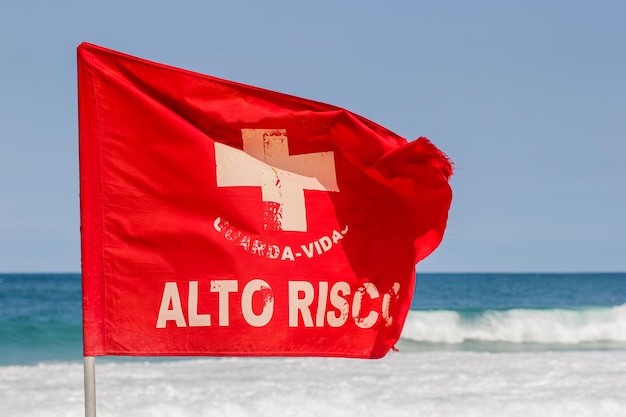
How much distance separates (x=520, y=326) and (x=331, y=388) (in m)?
16.9

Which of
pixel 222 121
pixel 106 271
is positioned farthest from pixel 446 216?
pixel 106 271

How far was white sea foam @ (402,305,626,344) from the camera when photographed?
81.7 ft

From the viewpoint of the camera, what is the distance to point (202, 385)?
35.4 feet

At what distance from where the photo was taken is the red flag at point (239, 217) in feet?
13.5

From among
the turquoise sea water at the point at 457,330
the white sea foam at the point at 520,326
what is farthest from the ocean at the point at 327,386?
the white sea foam at the point at 520,326

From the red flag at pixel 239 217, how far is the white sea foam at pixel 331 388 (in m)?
4.43

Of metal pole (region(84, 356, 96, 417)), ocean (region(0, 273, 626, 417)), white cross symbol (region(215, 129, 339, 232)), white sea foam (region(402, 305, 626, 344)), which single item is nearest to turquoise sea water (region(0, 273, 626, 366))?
white sea foam (region(402, 305, 626, 344))

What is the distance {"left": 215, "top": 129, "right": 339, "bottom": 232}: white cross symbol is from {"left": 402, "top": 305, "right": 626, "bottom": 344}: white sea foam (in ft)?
64.6

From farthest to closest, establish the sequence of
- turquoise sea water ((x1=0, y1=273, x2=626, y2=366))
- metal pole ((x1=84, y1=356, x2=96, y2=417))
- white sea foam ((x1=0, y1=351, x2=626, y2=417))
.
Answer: turquoise sea water ((x1=0, y1=273, x2=626, y2=366)) < white sea foam ((x1=0, y1=351, x2=626, y2=417)) < metal pole ((x1=84, y1=356, x2=96, y2=417))

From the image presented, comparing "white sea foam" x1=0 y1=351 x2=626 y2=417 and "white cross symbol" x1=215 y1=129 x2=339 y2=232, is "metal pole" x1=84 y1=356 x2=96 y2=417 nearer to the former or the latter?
"white cross symbol" x1=215 y1=129 x2=339 y2=232

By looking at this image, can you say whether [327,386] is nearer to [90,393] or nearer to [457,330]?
[90,393]

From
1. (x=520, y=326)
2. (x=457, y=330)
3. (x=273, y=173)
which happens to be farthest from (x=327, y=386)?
(x=520, y=326)

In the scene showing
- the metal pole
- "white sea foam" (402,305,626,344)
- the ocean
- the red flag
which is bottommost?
"white sea foam" (402,305,626,344)

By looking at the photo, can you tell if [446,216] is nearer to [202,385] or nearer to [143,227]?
[143,227]
